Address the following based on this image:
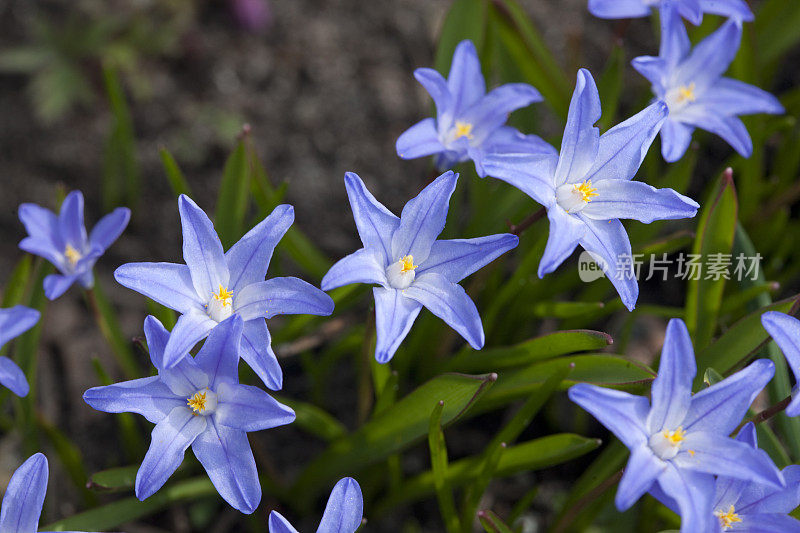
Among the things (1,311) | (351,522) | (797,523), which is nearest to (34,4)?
(1,311)

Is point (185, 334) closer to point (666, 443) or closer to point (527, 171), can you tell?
point (527, 171)

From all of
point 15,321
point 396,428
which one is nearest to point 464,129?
point 396,428

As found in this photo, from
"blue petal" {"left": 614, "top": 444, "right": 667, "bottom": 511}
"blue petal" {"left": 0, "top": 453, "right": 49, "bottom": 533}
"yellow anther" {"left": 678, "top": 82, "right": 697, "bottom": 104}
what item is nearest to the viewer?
"blue petal" {"left": 614, "top": 444, "right": 667, "bottom": 511}

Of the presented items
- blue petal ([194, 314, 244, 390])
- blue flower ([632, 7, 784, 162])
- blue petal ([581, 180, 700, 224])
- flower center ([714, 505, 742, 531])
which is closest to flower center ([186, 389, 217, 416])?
blue petal ([194, 314, 244, 390])

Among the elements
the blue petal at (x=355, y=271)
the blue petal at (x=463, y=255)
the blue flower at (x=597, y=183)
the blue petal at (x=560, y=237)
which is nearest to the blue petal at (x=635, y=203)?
the blue flower at (x=597, y=183)

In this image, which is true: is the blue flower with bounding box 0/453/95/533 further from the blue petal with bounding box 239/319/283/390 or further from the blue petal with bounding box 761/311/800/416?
the blue petal with bounding box 761/311/800/416

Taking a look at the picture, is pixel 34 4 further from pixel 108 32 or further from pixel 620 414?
pixel 620 414
